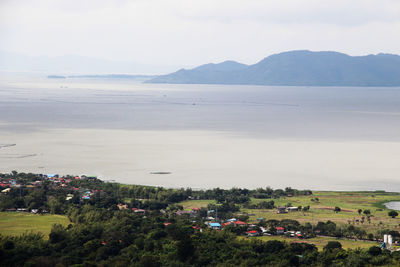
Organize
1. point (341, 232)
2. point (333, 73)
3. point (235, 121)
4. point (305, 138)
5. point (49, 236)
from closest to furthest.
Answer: point (49, 236) < point (341, 232) < point (305, 138) < point (235, 121) < point (333, 73)

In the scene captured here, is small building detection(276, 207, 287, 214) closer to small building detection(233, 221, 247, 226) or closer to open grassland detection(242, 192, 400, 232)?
open grassland detection(242, 192, 400, 232)

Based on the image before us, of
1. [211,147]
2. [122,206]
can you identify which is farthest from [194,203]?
[211,147]

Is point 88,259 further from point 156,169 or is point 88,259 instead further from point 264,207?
point 156,169

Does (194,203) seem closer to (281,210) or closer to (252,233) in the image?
(281,210)

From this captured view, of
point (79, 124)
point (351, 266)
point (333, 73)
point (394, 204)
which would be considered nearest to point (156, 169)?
point (394, 204)

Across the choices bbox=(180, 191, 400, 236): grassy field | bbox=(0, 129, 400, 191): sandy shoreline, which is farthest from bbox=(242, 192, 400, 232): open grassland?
bbox=(0, 129, 400, 191): sandy shoreline

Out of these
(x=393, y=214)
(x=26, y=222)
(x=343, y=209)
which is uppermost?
(x=393, y=214)
